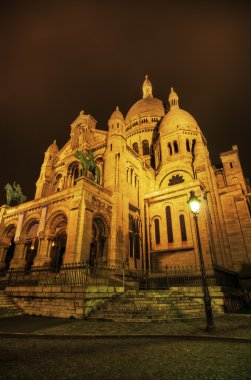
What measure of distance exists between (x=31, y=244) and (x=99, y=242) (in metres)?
7.92

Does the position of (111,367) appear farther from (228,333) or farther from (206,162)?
(206,162)

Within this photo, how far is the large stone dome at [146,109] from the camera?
1876 inches

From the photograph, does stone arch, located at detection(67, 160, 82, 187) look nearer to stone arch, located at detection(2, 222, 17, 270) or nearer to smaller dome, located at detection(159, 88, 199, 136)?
stone arch, located at detection(2, 222, 17, 270)

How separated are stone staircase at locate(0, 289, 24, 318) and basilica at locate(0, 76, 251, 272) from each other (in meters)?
4.44

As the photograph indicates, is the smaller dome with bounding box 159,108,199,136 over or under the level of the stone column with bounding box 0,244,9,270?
over

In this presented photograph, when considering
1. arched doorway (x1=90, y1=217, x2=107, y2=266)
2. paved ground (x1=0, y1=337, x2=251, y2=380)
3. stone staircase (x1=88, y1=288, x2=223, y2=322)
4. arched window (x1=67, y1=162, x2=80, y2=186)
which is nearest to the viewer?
paved ground (x1=0, y1=337, x2=251, y2=380)

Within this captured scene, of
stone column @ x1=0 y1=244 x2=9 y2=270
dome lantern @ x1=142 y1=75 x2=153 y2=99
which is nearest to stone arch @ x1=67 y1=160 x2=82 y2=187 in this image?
stone column @ x1=0 y1=244 x2=9 y2=270

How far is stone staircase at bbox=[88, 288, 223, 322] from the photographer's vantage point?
400 inches

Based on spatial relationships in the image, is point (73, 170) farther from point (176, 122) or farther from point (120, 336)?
point (120, 336)

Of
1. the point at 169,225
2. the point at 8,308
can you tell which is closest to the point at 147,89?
the point at 169,225

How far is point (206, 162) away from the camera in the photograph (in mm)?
27719

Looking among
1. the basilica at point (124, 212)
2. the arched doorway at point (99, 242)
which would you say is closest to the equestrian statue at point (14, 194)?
the basilica at point (124, 212)

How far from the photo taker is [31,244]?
76.2 ft

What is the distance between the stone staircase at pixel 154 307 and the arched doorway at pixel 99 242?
7049mm
